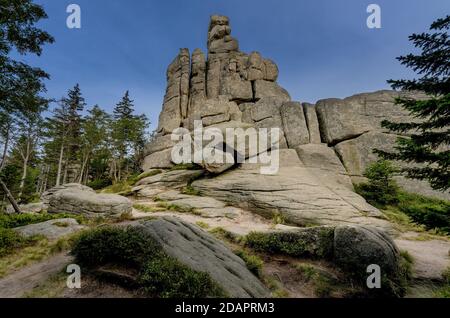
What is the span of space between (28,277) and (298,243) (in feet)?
30.9

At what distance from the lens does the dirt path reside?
566 cm

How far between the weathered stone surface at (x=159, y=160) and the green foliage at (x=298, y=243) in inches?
821

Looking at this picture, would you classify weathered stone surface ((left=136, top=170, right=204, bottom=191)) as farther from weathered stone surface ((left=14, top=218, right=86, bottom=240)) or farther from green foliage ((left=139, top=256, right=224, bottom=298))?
green foliage ((left=139, top=256, right=224, bottom=298))

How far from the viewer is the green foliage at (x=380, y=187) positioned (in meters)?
17.5

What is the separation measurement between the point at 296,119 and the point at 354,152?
7.32 meters

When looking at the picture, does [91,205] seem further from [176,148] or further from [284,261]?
[176,148]

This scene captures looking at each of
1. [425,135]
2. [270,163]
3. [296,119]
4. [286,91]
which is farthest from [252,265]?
[286,91]

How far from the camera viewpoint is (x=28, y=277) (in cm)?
639

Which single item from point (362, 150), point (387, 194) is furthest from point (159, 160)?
point (387, 194)

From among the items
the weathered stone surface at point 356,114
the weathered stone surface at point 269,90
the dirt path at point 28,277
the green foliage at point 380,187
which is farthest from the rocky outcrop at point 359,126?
the dirt path at point 28,277

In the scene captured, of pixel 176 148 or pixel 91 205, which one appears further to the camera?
pixel 176 148

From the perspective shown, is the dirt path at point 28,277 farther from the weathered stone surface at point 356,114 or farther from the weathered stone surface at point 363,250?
the weathered stone surface at point 356,114

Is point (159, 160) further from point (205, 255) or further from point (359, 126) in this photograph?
point (359, 126)

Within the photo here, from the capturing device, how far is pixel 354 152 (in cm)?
2203
